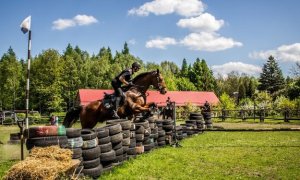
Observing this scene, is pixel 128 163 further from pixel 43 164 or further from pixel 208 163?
pixel 43 164

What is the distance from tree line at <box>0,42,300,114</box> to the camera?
199ft

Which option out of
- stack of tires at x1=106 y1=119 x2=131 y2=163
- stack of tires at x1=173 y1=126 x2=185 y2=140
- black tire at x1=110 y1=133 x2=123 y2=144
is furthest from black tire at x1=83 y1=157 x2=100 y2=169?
stack of tires at x1=173 y1=126 x2=185 y2=140

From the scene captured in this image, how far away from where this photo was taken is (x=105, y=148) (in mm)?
8617

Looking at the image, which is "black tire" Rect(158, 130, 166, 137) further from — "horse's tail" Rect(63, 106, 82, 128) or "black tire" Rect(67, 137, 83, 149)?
"black tire" Rect(67, 137, 83, 149)

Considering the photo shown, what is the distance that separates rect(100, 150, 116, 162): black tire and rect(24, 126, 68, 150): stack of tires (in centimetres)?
163

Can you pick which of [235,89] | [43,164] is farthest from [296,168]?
[235,89]

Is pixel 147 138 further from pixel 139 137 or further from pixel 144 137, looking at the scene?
pixel 139 137

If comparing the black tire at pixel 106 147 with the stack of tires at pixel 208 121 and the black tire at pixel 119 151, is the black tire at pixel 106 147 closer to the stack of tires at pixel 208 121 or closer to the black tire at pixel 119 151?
the black tire at pixel 119 151

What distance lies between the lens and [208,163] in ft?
31.9

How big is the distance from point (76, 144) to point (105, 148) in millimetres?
1305

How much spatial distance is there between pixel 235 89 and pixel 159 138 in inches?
4046

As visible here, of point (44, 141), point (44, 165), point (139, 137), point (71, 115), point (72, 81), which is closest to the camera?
point (44, 165)

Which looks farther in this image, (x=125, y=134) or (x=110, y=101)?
(x=110, y=101)

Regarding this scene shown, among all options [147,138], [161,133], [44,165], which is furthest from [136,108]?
[44,165]
